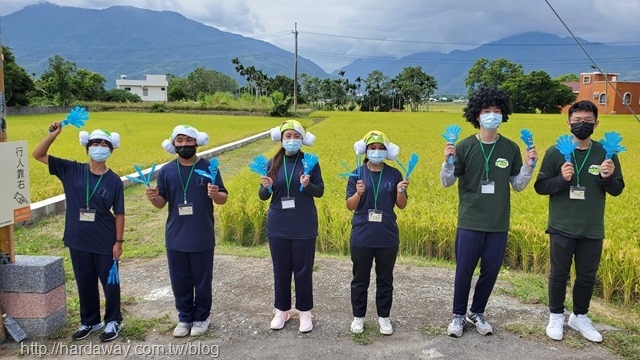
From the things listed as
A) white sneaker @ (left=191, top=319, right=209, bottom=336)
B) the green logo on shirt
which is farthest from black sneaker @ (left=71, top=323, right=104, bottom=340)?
the green logo on shirt

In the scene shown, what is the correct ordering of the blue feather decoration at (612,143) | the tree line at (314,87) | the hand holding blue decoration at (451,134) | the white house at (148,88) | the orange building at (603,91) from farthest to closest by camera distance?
the white house at (148,88)
the orange building at (603,91)
the tree line at (314,87)
the hand holding blue decoration at (451,134)
the blue feather decoration at (612,143)

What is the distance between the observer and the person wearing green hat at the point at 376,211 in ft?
12.6

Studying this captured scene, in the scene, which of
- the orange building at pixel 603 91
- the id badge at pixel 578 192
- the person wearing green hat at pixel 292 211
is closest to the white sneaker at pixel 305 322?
the person wearing green hat at pixel 292 211

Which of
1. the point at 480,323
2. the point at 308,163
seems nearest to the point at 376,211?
the point at 308,163

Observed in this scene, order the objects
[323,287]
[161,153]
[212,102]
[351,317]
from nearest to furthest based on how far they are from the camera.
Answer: [351,317], [323,287], [161,153], [212,102]

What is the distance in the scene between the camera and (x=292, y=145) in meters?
3.89

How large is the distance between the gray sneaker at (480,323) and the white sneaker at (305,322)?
1.39m

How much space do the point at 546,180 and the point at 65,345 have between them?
411 cm

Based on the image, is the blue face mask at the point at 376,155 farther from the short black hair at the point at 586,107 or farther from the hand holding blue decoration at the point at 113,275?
Result: the hand holding blue decoration at the point at 113,275

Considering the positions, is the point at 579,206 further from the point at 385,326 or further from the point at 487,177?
the point at 385,326

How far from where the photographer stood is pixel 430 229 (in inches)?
240

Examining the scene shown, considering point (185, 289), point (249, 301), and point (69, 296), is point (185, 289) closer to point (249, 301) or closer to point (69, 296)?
point (249, 301)

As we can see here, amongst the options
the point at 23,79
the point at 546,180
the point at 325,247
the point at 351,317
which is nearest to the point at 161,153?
the point at 325,247

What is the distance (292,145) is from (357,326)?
63.7 inches
